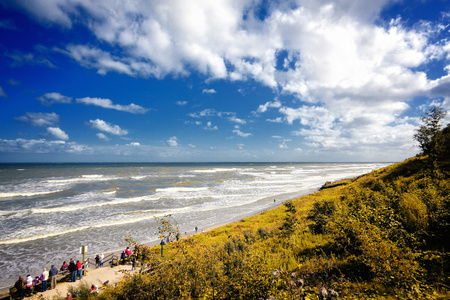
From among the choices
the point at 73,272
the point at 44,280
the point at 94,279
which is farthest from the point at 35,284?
the point at 94,279

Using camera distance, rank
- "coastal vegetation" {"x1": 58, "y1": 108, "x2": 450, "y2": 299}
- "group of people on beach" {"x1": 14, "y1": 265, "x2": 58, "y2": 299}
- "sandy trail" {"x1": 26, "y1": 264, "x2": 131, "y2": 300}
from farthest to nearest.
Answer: "sandy trail" {"x1": 26, "y1": 264, "x2": 131, "y2": 300}, "group of people on beach" {"x1": 14, "y1": 265, "x2": 58, "y2": 299}, "coastal vegetation" {"x1": 58, "y1": 108, "x2": 450, "y2": 299}

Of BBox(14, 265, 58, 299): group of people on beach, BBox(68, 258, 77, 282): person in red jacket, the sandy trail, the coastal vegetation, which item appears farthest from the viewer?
BBox(68, 258, 77, 282): person in red jacket

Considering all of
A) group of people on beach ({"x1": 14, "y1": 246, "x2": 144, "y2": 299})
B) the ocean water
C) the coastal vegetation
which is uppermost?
the coastal vegetation

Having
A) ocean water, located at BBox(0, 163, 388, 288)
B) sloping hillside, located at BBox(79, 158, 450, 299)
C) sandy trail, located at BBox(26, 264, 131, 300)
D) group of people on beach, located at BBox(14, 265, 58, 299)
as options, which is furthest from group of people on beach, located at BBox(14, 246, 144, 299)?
sloping hillside, located at BBox(79, 158, 450, 299)

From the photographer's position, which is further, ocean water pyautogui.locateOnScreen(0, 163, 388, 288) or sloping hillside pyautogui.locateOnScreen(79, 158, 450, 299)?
ocean water pyautogui.locateOnScreen(0, 163, 388, 288)

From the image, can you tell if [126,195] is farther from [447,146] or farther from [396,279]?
[447,146]

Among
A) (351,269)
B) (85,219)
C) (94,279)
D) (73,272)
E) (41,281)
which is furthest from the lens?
(85,219)

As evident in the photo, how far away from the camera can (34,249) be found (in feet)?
69.5

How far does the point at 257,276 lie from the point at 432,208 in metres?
7.86

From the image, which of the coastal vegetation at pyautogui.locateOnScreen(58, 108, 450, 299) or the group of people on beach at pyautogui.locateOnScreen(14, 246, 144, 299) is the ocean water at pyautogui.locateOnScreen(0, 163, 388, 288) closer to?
the group of people on beach at pyautogui.locateOnScreen(14, 246, 144, 299)

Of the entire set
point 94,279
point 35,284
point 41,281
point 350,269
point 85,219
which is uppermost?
point 350,269

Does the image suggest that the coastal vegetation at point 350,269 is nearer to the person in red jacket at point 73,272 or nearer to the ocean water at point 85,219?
the person in red jacket at point 73,272

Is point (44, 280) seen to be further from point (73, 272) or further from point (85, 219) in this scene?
point (85, 219)

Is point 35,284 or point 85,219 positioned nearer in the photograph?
point 35,284
